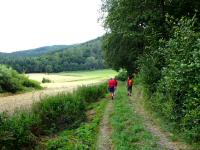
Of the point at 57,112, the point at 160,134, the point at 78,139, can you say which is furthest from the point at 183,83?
the point at 57,112

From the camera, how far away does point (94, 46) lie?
176m

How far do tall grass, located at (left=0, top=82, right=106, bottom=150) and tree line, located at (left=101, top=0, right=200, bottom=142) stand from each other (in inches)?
192

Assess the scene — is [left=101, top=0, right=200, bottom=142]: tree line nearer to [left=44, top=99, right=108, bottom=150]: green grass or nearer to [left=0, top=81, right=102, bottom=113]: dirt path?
[left=44, top=99, right=108, bottom=150]: green grass

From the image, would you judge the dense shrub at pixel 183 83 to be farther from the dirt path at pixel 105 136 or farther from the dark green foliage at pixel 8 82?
the dark green foliage at pixel 8 82

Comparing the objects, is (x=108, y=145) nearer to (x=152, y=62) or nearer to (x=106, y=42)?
(x=152, y=62)

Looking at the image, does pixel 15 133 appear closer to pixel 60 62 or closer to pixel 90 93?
pixel 90 93

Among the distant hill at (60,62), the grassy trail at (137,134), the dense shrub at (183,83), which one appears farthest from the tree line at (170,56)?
the distant hill at (60,62)

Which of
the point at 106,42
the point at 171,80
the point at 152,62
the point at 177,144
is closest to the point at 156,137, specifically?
the point at 177,144

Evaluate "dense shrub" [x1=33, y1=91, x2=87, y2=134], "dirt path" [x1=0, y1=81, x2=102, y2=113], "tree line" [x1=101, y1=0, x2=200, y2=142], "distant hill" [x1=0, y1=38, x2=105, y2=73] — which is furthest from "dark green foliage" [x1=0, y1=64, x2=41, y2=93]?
"distant hill" [x1=0, y1=38, x2=105, y2=73]

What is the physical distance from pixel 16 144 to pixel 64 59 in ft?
453

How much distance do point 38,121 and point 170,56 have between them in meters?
6.98

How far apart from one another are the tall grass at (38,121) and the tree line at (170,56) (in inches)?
192

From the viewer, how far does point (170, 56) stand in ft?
60.6

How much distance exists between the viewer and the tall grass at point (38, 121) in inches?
585
